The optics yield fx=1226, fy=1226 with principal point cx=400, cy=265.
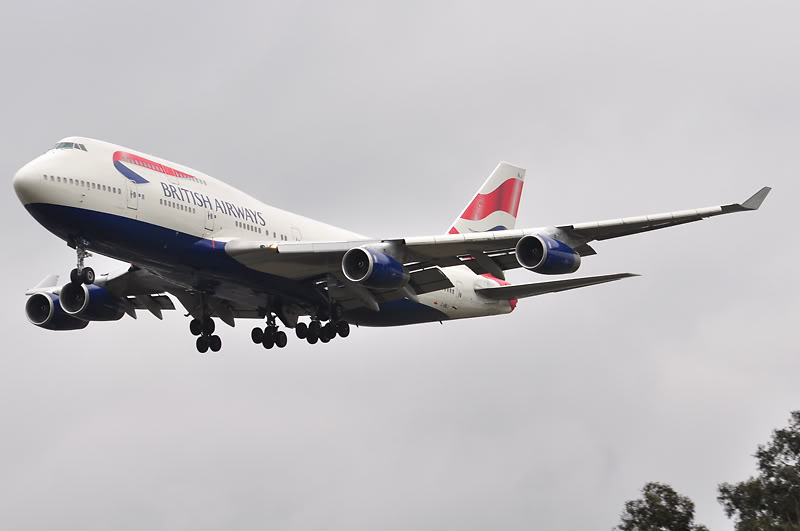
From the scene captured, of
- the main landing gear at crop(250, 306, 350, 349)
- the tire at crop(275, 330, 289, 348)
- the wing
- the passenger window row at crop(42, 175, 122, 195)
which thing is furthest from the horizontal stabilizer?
the passenger window row at crop(42, 175, 122, 195)

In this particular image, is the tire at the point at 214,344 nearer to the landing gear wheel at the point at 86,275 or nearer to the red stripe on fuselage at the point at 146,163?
the landing gear wheel at the point at 86,275

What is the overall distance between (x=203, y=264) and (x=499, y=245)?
10.6 metres

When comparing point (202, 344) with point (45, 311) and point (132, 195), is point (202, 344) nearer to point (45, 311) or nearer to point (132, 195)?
point (45, 311)

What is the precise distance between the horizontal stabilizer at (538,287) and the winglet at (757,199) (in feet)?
24.7

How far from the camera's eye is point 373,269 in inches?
1698

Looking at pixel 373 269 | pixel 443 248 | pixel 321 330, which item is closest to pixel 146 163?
pixel 373 269

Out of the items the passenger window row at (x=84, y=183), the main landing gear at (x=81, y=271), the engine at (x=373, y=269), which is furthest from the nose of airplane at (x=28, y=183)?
the engine at (x=373, y=269)

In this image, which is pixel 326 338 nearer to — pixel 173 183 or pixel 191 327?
pixel 191 327

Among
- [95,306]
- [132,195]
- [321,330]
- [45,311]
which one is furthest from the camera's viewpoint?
[45,311]

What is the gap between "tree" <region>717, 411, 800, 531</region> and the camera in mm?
40812

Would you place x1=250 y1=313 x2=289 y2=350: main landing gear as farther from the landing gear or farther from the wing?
the wing

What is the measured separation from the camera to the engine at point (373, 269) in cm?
4322

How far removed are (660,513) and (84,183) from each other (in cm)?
2187

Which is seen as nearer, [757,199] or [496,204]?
[757,199]
